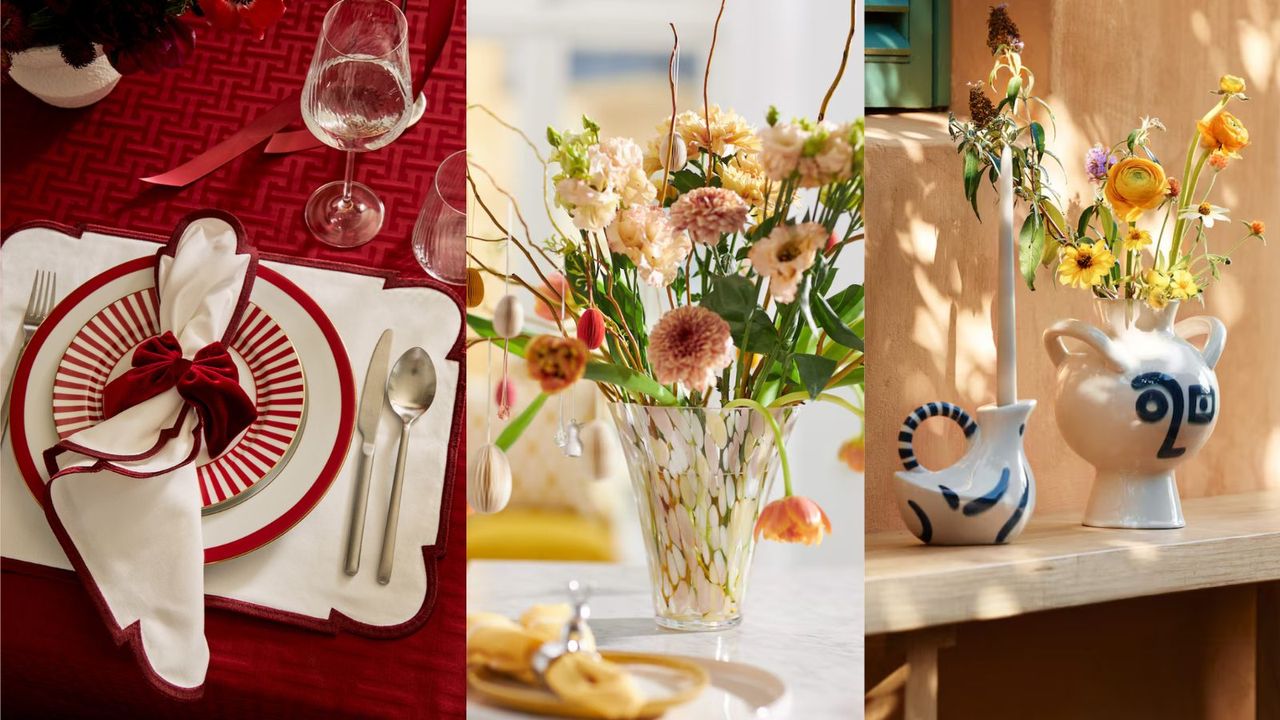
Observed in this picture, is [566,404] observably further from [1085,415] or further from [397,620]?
[1085,415]

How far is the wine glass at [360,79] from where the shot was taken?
81 cm

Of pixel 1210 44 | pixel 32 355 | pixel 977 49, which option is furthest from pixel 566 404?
pixel 1210 44

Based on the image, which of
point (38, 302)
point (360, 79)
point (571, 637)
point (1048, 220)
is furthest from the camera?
point (1048, 220)

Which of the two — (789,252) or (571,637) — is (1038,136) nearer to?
(789,252)

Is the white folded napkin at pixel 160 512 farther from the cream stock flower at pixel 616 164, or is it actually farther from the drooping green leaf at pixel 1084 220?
the drooping green leaf at pixel 1084 220

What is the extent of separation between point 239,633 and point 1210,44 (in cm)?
124

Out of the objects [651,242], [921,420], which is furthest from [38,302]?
[921,420]

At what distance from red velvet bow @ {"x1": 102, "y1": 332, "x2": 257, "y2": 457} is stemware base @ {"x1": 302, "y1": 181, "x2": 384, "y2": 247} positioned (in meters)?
0.14

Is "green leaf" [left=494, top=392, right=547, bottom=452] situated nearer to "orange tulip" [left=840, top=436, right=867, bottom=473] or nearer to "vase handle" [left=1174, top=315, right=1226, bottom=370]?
"orange tulip" [left=840, top=436, right=867, bottom=473]

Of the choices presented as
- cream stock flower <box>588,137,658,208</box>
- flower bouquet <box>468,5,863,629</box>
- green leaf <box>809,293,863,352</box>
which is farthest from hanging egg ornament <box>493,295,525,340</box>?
green leaf <box>809,293,863,352</box>

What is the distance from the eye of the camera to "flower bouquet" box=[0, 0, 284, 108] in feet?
2.82

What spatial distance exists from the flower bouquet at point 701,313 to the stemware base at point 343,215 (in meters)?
0.26

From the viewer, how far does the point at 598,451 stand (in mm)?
710

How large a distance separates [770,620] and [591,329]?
244 mm
